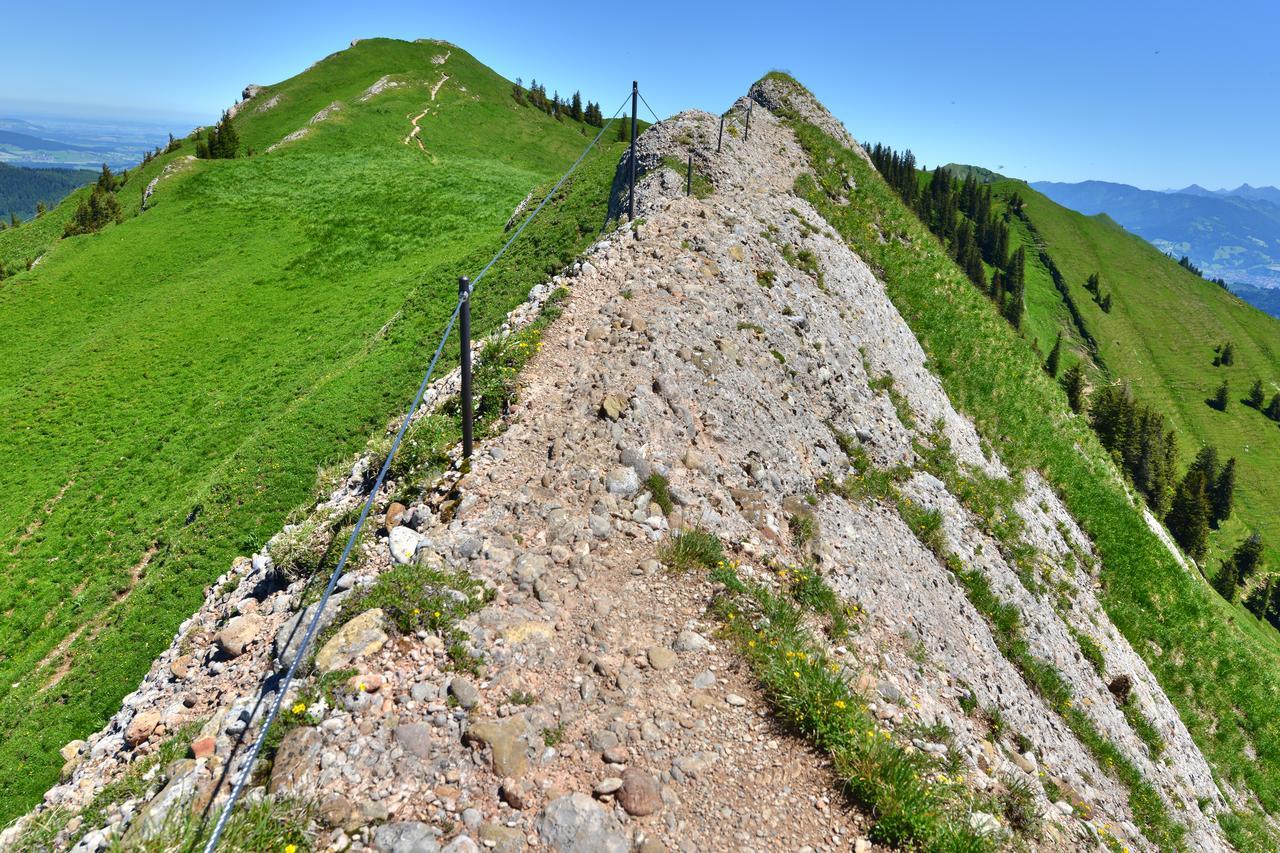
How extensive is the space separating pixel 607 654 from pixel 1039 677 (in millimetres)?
14058

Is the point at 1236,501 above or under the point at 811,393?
under

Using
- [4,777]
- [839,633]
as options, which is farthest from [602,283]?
[4,777]

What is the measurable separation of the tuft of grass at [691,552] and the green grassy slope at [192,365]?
61.0 feet

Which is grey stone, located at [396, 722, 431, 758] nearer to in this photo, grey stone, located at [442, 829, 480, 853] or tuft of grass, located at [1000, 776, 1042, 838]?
grey stone, located at [442, 829, 480, 853]

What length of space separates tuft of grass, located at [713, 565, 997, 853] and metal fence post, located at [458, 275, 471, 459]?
629cm

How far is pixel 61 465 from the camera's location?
99.2 ft

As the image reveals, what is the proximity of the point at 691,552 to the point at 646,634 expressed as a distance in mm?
2206

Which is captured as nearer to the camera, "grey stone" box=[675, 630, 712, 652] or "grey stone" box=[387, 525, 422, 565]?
"grey stone" box=[675, 630, 712, 652]

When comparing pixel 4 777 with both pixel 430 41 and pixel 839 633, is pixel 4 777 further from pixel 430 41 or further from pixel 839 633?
pixel 430 41

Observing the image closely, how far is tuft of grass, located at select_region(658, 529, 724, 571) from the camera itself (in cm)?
1187

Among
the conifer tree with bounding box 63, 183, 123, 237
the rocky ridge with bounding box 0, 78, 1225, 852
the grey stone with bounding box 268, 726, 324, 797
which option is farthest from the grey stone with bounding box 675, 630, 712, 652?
the conifer tree with bounding box 63, 183, 123, 237

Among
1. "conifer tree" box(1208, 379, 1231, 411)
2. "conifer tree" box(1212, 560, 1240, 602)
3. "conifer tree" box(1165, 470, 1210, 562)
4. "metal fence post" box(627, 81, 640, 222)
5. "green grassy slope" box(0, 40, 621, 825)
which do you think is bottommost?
"conifer tree" box(1212, 560, 1240, 602)

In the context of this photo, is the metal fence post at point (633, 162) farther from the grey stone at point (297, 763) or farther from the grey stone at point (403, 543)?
the grey stone at point (297, 763)

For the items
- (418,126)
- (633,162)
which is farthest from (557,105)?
(633,162)
